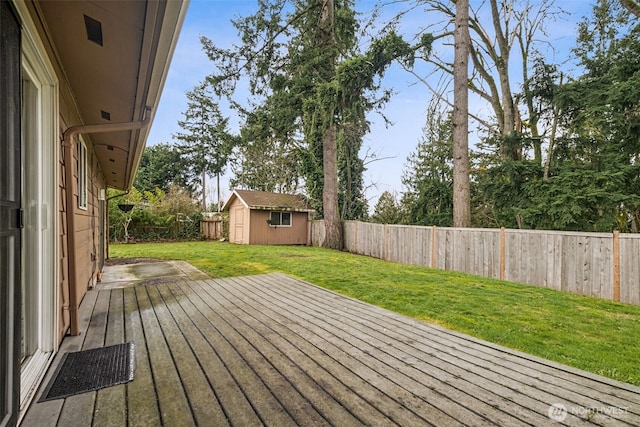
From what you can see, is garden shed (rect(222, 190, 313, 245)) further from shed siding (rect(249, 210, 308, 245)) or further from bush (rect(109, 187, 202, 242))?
bush (rect(109, 187, 202, 242))

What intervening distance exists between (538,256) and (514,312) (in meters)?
2.67

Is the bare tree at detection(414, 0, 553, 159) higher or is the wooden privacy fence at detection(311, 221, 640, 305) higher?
the bare tree at detection(414, 0, 553, 159)

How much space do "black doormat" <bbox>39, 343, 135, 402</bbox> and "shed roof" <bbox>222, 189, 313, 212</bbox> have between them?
1213 cm

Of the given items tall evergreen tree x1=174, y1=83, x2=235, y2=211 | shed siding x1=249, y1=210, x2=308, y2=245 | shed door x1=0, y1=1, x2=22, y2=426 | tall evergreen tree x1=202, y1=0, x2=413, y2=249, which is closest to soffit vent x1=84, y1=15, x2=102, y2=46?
shed door x1=0, y1=1, x2=22, y2=426

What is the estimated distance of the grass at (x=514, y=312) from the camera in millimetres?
2652

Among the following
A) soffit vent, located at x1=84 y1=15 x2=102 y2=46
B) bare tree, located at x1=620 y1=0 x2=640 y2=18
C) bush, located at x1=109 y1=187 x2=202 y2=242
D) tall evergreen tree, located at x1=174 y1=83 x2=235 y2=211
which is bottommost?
bush, located at x1=109 y1=187 x2=202 y2=242

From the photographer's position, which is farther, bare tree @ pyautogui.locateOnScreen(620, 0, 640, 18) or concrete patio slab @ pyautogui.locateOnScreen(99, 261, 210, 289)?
bare tree @ pyautogui.locateOnScreen(620, 0, 640, 18)

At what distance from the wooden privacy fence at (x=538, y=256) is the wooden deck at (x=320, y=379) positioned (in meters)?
3.83

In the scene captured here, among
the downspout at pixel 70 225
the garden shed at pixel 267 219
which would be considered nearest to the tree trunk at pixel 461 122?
the downspout at pixel 70 225

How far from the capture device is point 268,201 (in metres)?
15.6

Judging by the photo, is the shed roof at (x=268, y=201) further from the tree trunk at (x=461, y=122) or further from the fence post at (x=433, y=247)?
the tree trunk at (x=461, y=122)

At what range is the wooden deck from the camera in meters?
1.67

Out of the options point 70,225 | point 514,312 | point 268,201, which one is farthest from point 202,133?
point 514,312

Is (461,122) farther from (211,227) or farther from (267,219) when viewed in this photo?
(211,227)
